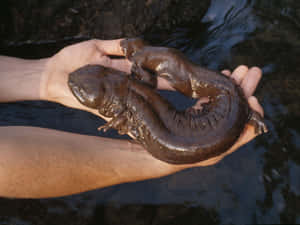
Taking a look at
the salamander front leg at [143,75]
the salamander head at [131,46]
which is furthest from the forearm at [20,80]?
the salamander front leg at [143,75]

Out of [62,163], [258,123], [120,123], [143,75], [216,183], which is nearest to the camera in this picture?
[62,163]

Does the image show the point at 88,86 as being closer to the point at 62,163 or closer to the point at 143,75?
the point at 143,75

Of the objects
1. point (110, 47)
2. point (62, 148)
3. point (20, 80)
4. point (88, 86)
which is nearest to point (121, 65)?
point (110, 47)

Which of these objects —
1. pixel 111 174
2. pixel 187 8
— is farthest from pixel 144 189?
pixel 187 8

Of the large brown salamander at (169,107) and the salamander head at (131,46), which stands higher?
the salamander head at (131,46)

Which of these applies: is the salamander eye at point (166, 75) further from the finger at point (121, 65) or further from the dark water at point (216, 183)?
the dark water at point (216, 183)

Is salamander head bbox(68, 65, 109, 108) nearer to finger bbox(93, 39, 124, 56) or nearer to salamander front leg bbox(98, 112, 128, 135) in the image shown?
salamander front leg bbox(98, 112, 128, 135)
